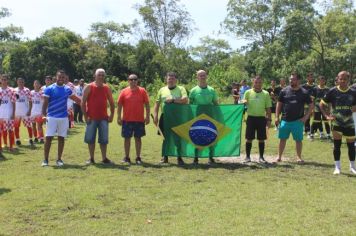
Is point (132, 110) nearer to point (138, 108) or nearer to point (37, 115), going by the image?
point (138, 108)

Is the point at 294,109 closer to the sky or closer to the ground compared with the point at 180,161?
closer to the sky

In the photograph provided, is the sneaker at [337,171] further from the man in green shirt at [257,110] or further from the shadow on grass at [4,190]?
the shadow on grass at [4,190]

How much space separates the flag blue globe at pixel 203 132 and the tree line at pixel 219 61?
20.3 meters

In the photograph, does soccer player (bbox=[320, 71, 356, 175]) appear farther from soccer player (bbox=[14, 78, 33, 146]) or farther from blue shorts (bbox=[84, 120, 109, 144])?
soccer player (bbox=[14, 78, 33, 146])

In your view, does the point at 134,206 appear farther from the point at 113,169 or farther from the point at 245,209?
the point at 113,169

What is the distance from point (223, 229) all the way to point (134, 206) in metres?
1.70

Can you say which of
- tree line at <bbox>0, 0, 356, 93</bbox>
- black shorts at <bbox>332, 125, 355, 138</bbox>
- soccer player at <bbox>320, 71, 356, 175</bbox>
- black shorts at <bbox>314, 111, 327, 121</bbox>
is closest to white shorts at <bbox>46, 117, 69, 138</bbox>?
soccer player at <bbox>320, 71, 356, 175</bbox>

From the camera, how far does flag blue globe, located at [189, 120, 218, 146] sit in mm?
11234

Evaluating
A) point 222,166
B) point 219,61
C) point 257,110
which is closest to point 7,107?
point 222,166

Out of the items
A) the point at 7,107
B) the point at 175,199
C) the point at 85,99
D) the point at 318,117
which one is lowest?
the point at 175,199

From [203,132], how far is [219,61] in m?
65.3

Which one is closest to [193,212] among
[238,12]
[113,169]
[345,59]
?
[113,169]

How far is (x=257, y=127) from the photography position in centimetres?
1138

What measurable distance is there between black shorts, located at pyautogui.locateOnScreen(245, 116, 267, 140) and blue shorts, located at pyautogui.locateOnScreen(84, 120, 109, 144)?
327 centimetres
